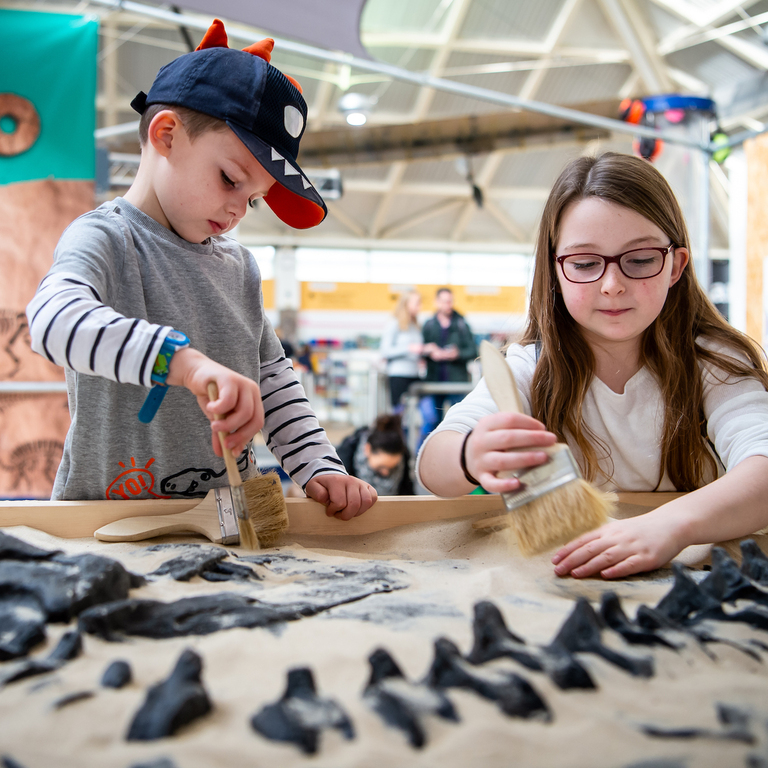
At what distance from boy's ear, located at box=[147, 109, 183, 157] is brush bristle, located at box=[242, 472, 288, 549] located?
0.42 meters

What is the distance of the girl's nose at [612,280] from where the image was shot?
83cm

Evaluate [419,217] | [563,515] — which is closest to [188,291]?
[563,515]

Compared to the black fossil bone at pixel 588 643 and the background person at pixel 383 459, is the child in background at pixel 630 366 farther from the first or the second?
the background person at pixel 383 459

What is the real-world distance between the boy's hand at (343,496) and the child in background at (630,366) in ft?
0.27

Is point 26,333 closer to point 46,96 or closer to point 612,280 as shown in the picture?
point 46,96

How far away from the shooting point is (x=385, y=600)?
1.77ft

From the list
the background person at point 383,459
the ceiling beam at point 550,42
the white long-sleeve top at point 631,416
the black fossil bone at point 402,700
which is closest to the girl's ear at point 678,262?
the white long-sleeve top at point 631,416

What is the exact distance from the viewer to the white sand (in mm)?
318

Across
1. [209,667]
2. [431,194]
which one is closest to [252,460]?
[209,667]

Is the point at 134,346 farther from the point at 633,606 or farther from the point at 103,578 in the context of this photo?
the point at 633,606

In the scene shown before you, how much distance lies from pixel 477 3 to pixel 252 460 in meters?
6.80

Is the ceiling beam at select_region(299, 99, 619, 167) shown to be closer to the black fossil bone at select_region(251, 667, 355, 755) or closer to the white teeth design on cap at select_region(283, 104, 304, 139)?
the white teeth design on cap at select_region(283, 104, 304, 139)

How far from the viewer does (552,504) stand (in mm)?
602

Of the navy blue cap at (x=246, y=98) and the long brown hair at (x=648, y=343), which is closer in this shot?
the navy blue cap at (x=246, y=98)
